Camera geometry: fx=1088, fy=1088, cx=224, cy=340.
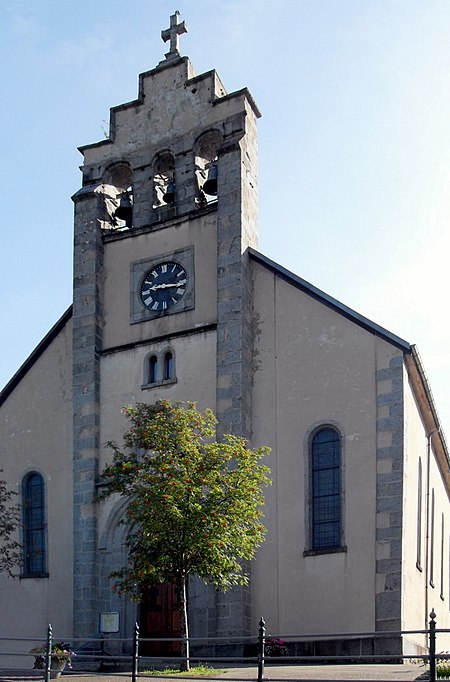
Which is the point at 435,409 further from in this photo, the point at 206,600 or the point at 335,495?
the point at 206,600

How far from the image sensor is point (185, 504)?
2288 cm

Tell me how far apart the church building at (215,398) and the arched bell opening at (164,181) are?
6cm

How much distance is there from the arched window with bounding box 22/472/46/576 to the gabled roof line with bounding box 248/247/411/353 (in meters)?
8.96

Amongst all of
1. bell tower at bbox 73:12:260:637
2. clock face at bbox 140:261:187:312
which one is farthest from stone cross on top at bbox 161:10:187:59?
clock face at bbox 140:261:187:312

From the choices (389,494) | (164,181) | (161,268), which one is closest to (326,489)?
(389,494)

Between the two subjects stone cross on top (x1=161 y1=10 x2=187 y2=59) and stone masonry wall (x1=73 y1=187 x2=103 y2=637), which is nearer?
stone masonry wall (x1=73 y1=187 x2=103 y2=637)

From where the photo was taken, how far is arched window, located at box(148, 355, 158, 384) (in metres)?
29.8

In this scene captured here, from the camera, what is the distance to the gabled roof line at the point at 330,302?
26312 millimetres

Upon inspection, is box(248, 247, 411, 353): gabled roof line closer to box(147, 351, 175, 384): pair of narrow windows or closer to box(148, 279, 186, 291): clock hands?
box(148, 279, 186, 291): clock hands

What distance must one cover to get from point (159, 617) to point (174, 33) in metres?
17.3

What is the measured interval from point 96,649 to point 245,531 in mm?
6376

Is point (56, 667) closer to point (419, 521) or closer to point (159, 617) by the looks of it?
point (159, 617)

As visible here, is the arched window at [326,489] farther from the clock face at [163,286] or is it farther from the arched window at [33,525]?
the arched window at [33,525]

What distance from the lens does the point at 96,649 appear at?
2747 centimetres
